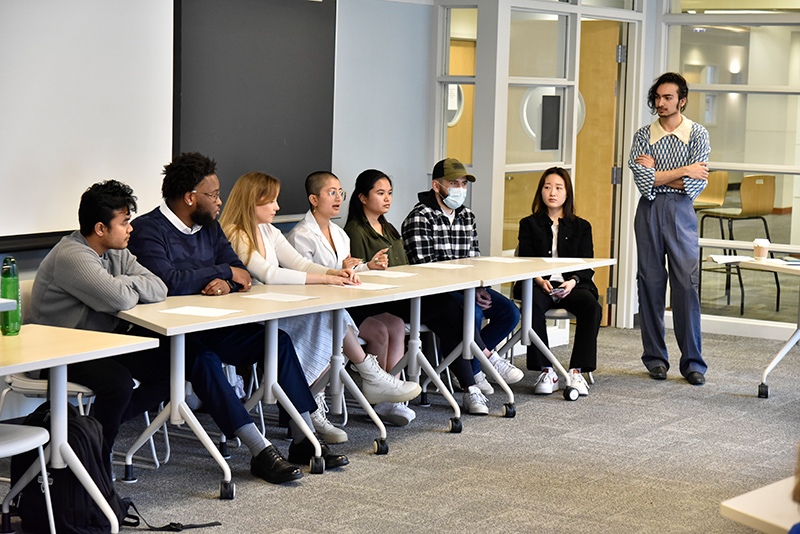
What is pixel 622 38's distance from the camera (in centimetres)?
721

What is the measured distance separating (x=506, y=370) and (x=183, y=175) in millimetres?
2097

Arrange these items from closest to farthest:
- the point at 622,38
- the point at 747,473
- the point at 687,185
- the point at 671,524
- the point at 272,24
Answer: the point at 671,524
the point at 747,473
the point at 272,24
the point at 687,185
the point at 622,38

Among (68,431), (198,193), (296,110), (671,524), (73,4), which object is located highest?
(73,4)

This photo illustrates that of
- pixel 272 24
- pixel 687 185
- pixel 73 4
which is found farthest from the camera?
pixel 687 185

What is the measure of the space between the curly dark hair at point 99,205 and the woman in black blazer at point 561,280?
2.55 metres

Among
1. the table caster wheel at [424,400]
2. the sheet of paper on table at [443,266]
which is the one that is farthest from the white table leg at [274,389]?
the sheet of paper on table at [443,266]

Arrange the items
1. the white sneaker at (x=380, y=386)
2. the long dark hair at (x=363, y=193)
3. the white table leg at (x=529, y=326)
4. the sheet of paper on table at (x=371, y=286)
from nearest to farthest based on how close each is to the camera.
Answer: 1. the sheet of paper on table at (x=371, y=286)
2. the white sneaker at (x=380, y=386)
3. the long dark hair at (x=363, y=193)
4. the white table leg at (x=529, y=326)

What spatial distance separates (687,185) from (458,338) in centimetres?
165

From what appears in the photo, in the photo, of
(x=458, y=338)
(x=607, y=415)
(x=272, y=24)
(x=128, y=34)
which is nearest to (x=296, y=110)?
(x=272, y=24)

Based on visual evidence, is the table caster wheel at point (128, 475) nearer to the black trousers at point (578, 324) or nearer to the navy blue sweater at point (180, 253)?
the navy blue sweater at point (180, 253)

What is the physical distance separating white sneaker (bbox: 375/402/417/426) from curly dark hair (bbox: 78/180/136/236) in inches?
63.6

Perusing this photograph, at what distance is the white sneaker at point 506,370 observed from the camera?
546cm

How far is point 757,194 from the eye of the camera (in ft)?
23.5

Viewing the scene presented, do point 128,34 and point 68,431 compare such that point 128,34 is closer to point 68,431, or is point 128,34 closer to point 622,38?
point 68,431
